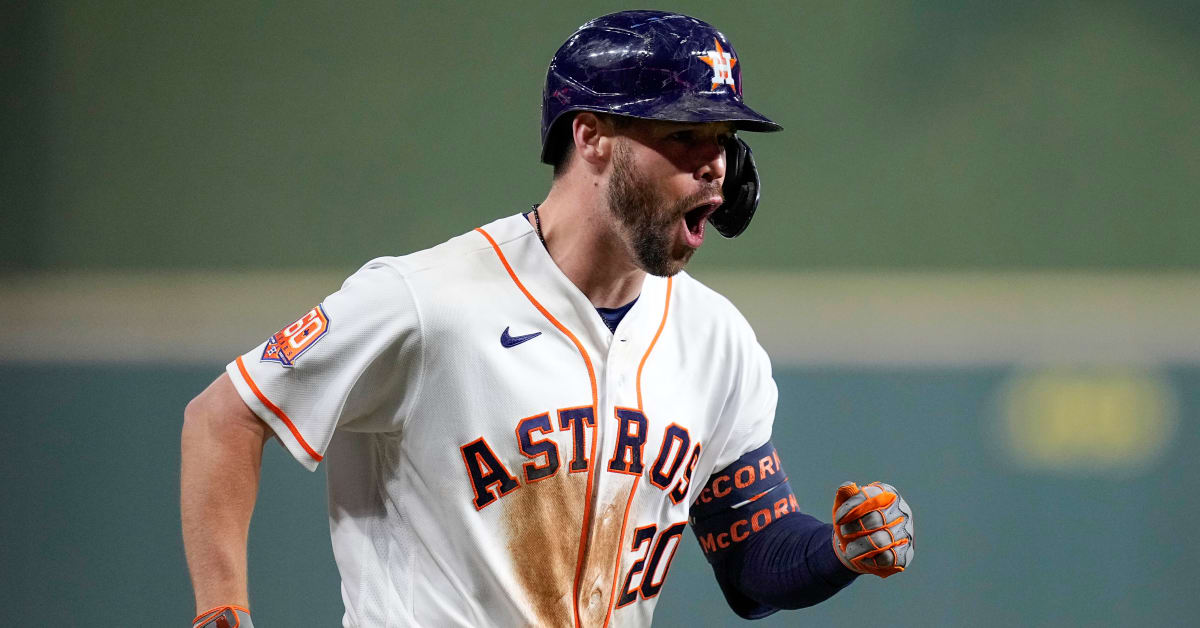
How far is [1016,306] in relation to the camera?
9.14 feet

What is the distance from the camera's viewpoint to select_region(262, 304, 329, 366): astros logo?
4.00 feet

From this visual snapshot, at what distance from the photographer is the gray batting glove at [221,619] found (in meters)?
1.18

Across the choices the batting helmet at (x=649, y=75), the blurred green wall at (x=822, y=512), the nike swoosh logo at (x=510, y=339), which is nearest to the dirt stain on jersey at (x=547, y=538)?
the nike swoosh logo at (x=510, y=339)

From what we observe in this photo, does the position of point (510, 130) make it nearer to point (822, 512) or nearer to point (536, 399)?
point (822, 512)

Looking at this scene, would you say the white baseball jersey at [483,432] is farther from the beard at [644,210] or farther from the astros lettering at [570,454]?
the beard at [644,210]

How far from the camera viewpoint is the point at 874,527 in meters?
1.31

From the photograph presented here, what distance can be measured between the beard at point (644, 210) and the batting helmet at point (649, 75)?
0.22 feet

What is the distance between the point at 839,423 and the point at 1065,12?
47.7 inches

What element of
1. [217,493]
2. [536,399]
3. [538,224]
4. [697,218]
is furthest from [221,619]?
[697,218]

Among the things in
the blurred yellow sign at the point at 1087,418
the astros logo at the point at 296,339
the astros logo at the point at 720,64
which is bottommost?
the blurred yellow sign at the point at 1087,418

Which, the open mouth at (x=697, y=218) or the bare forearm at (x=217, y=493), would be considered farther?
the open mouth at (x=697, y=218)

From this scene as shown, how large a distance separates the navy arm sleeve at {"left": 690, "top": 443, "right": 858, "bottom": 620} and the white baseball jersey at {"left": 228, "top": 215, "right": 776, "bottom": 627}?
142 mm

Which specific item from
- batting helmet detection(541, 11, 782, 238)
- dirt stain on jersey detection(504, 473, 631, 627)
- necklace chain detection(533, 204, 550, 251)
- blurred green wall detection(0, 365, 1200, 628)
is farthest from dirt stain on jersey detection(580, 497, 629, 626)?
blurred green wall detection(0, 365, 1200, 628)

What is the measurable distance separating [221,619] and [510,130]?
5.74 ft
